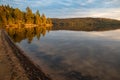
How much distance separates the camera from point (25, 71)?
21.2m

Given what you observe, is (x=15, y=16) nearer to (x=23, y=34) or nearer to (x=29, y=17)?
(x=29, y=17)

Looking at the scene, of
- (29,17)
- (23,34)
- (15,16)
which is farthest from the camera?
(29,17)

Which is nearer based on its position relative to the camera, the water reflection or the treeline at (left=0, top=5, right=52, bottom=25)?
the water reflection

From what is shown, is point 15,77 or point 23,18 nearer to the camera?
point 15,77

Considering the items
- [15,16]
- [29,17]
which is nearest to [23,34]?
[15,16]

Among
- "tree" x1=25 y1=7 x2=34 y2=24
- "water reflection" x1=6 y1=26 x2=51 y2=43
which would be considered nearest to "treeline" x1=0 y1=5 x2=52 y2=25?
"tree" x1=25 y1=7 x2=34 y2=24

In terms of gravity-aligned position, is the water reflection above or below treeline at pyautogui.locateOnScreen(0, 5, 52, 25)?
below

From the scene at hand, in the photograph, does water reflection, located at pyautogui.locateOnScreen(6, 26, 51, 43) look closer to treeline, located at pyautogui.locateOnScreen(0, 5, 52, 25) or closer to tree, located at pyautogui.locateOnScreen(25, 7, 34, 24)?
treeline, located at pyautogui.locateOnScreen(0, 5, 52, 25)

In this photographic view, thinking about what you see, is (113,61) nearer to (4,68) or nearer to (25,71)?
(25,71)

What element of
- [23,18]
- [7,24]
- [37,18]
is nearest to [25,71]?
[7,24]

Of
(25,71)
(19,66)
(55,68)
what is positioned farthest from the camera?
(55,68)

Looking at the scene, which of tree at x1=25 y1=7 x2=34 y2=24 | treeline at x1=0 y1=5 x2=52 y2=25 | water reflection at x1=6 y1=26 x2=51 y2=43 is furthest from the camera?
tree at x1=25 y1=7 x2=34 y2=24

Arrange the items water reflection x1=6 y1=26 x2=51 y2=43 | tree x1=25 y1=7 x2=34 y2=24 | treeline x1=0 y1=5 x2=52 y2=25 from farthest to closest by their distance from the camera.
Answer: tree x1=25 y1=7 x2=34 y2=24
treeline x1=0 y1=5 x2=52 y2=25
water reflection x1=6 y1=26 x2=51 y2=43

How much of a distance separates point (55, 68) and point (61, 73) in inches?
99.9
